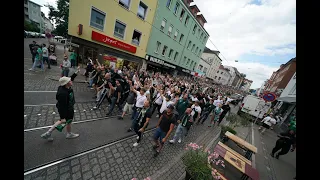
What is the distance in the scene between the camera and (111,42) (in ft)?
47.2

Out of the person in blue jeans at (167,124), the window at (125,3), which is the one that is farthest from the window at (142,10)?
the person in blue jeans at (167,124)

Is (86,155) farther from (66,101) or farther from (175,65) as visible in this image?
(175,65)

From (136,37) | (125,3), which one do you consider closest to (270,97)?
(136,37)

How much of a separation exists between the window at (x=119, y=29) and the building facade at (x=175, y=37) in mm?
4336

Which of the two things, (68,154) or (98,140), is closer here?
(68,154)

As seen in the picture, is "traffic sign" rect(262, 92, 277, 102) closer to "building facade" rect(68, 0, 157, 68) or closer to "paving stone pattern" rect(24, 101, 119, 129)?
"paving stone pattern" rect(24, 101, 119, 129)

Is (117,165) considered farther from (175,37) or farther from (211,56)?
(211,56)

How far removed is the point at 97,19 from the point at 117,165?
1429 centimetres

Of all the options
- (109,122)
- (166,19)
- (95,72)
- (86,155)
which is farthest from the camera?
(166,19)

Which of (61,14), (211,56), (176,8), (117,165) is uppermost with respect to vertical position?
(176,8)

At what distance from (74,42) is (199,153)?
1458 centimetres

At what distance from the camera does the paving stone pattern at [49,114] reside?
495cm
